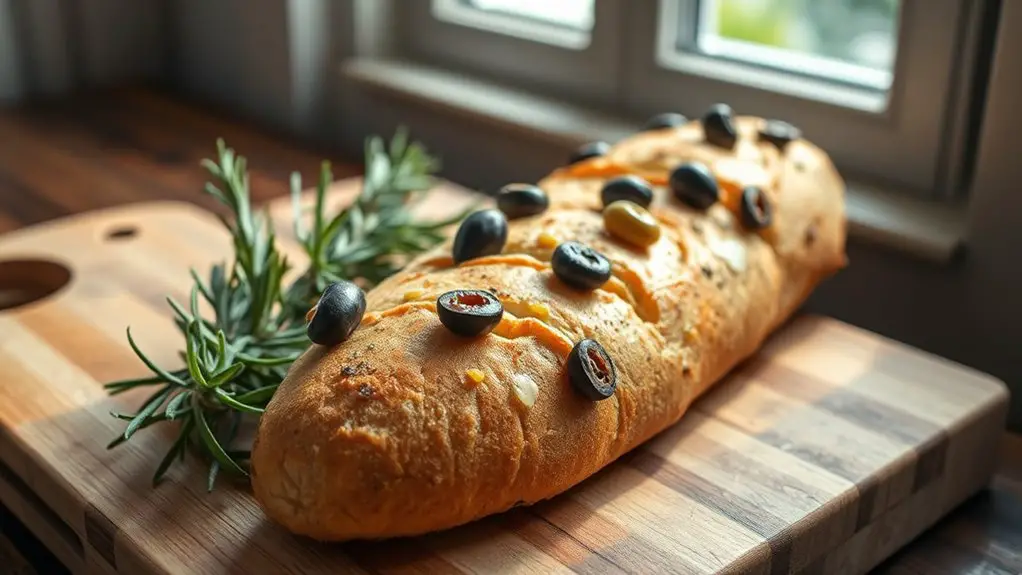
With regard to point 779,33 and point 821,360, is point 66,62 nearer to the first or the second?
point 779,33

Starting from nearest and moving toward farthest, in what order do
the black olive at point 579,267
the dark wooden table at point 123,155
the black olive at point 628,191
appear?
the black olive at point 579,267 → the black olive at point 628,191 → the dark wooden table at point 123,155

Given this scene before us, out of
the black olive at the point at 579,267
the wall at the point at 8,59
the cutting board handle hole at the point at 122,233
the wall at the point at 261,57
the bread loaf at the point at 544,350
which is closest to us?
the bread loaf at the point at 544,350

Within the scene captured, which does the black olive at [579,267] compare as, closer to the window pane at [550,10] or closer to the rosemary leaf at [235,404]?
the rosemary leaf at [235,404]

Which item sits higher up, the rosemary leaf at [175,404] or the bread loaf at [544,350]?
the bread loaf at [544,350]

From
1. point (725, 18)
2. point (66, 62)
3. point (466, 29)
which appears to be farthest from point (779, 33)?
point (66, 62)

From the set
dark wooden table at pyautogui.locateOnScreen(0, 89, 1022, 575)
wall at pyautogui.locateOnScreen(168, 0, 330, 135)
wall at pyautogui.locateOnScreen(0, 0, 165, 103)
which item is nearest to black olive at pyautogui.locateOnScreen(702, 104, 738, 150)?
dark wooden table at pyautogui.locateOnScreen(0, 89, 1022, 575)

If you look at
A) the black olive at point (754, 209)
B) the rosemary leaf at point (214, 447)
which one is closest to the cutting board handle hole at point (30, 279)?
the rosemary leaf at point (214, 447)

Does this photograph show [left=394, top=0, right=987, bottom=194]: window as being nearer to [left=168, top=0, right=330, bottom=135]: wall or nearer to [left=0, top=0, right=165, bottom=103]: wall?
[left=168, top=0, right=330, bottom=135]: wall

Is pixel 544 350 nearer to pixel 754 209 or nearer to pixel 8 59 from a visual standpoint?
pixel 754 209
